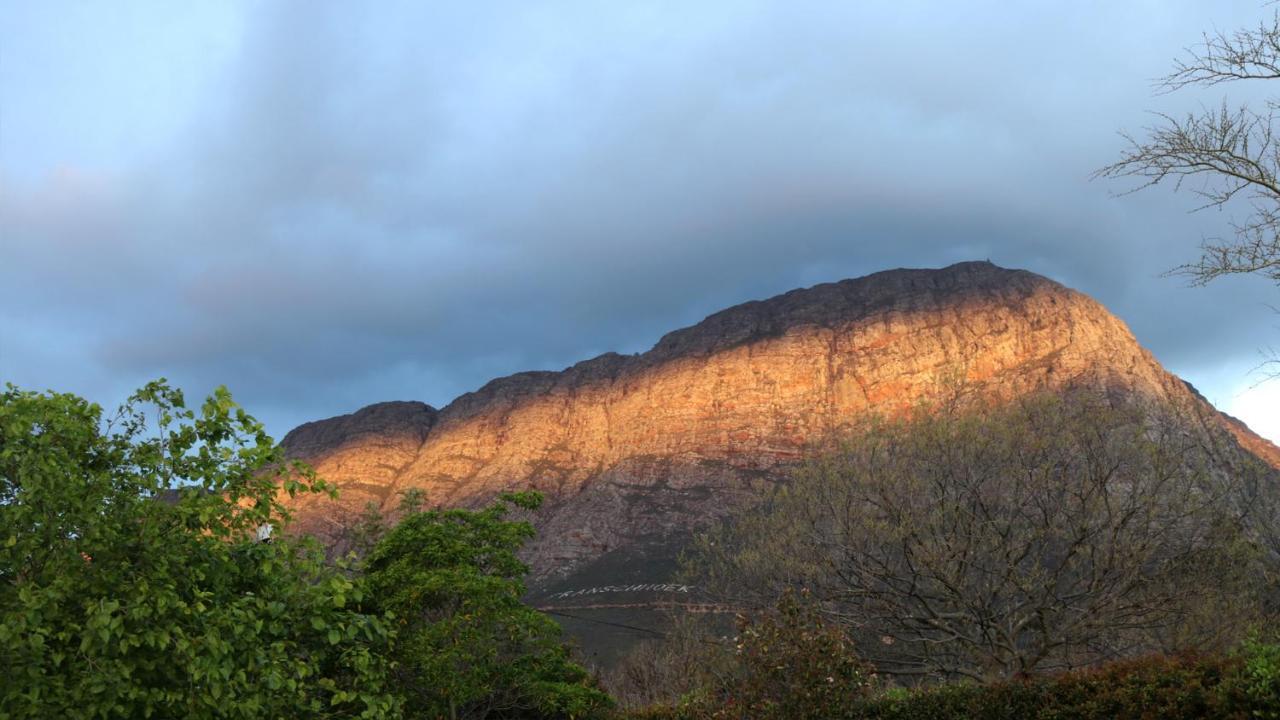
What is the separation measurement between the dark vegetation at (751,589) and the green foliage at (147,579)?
35mm

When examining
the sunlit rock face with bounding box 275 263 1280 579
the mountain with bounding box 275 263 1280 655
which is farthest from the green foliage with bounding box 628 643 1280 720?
the sunlit rock face with bounding box 275 263 1280 579

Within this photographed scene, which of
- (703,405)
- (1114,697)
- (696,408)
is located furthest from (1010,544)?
(703,405)

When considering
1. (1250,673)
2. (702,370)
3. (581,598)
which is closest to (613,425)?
(702,370)

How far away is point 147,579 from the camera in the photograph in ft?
30.8

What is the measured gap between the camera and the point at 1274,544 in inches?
1164

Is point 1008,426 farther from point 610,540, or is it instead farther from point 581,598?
point 610,540

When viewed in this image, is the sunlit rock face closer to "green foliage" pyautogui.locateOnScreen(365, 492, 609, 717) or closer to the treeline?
"green foliage" pyautogui.locateOnScreen(365, 492, 609, 717)

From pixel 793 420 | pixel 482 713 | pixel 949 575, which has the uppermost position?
pixel 793 420

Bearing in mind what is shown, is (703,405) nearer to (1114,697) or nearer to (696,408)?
(696,408)

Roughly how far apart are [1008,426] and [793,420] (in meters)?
131

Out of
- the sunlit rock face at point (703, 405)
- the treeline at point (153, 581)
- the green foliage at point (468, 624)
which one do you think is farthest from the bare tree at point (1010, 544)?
the sunlit rock face at point (703, 405)

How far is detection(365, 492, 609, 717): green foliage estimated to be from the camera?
19.5 m

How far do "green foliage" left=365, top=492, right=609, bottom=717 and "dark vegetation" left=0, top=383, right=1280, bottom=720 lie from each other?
0.07m

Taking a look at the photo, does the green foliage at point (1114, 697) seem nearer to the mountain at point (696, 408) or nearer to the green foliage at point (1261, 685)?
the green foliage at point (1261, 685)
